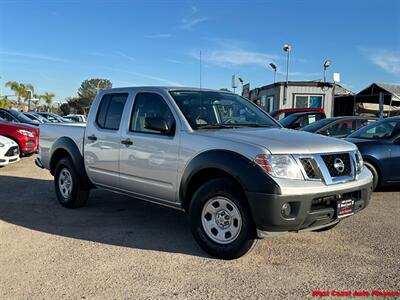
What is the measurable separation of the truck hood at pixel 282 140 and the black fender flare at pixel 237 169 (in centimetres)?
20

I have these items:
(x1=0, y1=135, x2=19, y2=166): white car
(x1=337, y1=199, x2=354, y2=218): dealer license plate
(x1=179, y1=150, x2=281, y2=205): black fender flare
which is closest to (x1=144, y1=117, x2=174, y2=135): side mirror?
(x1=179, y1=150, x2=281, y2=205): black fender flare

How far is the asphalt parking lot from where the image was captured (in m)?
3.64

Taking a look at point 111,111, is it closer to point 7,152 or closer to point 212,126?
point 212,126

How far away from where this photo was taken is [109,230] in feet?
17.7

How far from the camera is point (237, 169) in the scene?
13.3ft

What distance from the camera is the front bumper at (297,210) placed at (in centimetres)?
387

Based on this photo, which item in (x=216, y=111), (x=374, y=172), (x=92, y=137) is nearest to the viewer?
(x=216, y=111)

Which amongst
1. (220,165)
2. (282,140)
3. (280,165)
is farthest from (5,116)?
(280,165)

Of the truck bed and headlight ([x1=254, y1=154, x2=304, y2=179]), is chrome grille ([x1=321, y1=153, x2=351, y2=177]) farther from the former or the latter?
the truck bed

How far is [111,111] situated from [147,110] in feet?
2.59

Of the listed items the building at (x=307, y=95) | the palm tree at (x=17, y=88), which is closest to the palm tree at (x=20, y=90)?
the palm tree at (x=17, y=88)

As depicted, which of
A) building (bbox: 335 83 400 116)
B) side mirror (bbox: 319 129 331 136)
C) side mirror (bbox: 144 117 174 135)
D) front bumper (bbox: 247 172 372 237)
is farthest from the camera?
building (bbox: 335 83 400 116)

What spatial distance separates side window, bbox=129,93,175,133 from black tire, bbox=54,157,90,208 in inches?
60.3

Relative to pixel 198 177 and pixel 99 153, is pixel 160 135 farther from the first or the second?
pixel 99 153
